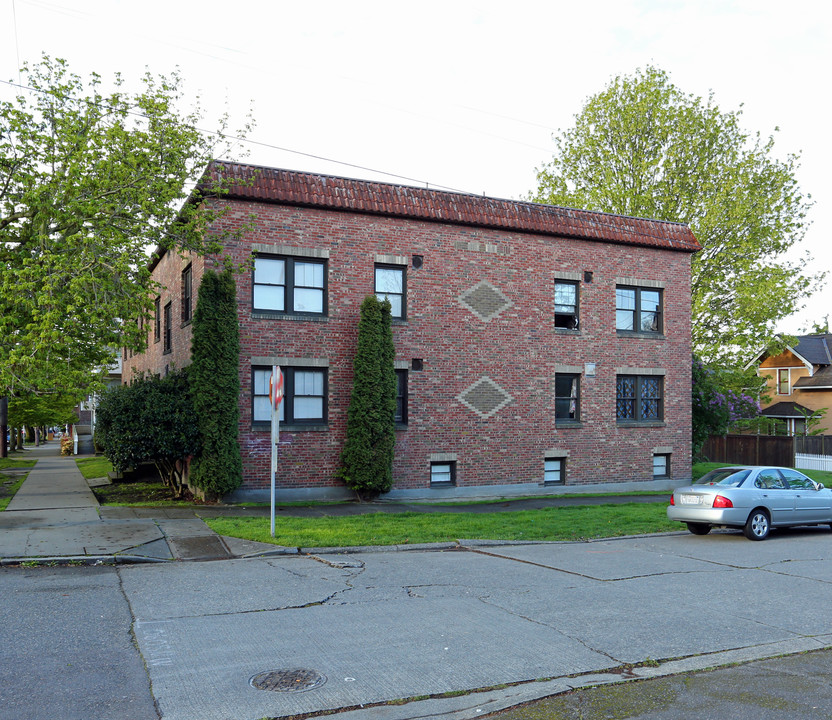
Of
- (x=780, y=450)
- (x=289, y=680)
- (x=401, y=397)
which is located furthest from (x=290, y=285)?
(x=780, y=450)

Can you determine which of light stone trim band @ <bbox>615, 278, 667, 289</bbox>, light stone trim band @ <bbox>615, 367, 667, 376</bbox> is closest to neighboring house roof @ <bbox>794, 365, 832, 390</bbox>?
light stone trim band @ <bbox>615, 367, 667, 376</bbox>

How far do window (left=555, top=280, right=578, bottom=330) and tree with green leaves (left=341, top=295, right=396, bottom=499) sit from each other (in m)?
5.79

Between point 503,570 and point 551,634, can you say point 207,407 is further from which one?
point 551,634

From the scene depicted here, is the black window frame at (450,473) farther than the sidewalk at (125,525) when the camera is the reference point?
Yes

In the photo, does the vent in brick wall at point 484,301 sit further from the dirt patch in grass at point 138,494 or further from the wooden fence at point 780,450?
the wooden fence at point 780,450

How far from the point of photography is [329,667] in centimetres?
618

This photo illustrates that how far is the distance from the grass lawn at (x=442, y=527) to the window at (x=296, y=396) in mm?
3514

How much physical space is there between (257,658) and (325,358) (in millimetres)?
12698

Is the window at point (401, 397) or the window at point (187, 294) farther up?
the window at point (187, 294)

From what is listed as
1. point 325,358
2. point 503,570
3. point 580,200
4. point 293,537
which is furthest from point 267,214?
point 580,200

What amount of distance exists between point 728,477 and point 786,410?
35.9 meters

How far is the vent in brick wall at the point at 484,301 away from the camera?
20.5m

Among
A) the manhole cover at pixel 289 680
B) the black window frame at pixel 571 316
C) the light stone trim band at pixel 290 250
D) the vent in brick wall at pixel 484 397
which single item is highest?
the light stone trim band at pixel 290 250

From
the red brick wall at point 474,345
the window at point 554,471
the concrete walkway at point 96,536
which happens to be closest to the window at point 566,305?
the red brick wall at point 474,345
